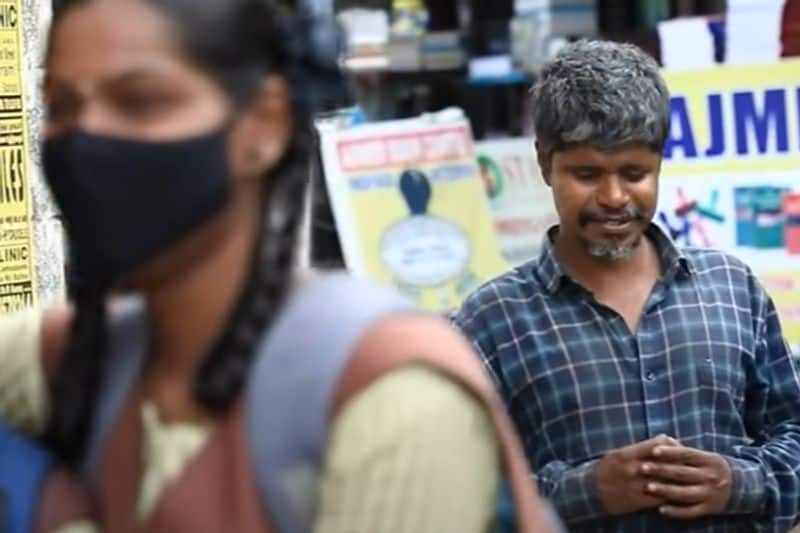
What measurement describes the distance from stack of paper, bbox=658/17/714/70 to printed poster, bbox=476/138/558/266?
0.74 m

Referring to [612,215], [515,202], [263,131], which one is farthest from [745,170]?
[263,131]

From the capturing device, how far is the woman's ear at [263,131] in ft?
5.73

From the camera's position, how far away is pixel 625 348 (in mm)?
3146

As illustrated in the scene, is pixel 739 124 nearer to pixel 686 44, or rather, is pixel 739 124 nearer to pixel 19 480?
pixel 686 44

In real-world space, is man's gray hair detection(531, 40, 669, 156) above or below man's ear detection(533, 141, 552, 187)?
above

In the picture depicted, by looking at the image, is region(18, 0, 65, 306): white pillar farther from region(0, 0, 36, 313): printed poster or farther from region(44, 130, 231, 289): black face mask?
region(44, 130, 231, 289): black face mask

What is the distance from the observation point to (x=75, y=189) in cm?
173

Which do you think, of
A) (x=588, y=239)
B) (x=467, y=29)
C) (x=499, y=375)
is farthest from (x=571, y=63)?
(x=467, y=29)

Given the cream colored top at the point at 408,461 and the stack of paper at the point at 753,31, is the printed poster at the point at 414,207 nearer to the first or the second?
the stack of paper at the point at 753,31

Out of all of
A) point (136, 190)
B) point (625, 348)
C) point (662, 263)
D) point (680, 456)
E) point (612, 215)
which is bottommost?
point (680, 456)

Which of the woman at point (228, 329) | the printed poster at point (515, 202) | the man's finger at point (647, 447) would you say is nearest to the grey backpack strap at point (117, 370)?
the woman at point (228, 329)

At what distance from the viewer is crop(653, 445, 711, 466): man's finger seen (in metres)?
3.00

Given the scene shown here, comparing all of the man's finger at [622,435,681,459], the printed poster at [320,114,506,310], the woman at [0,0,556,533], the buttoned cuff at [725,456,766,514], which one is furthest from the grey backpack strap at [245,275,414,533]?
the printed poster at [320,114,506,310]

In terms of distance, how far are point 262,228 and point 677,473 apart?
144 cm
